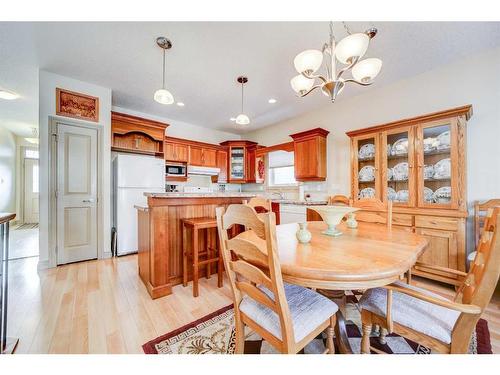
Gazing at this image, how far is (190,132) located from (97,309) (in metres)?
3.92

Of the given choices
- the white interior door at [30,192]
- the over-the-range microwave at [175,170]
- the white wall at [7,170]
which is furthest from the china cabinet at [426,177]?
the white interior door at [30,192]

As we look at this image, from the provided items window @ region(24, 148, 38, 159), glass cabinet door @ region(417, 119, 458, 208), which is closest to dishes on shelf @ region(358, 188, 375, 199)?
glass cabinet door @ region(417, 119, 458, 208)

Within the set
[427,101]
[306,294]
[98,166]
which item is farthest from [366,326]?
[98,166]

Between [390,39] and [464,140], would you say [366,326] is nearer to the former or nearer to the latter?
[464,140]

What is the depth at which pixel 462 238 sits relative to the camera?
205 centimetres

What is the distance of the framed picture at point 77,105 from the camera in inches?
109

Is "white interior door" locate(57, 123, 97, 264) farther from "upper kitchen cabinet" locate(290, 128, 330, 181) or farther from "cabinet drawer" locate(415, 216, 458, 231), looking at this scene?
"cabinet drawer" locate(415, 216, 458, 231)

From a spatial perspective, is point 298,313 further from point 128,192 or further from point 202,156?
point 202,156

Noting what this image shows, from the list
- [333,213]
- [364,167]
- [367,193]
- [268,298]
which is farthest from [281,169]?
[268,298]

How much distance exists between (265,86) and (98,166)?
2.89 metres

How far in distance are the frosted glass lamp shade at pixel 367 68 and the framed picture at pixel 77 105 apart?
3.55 m

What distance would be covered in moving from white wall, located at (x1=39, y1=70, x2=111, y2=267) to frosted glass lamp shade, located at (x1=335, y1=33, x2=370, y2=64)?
3.39 meters

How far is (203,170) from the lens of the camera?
4.73m

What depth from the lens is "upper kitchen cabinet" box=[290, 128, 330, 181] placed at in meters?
3.61
